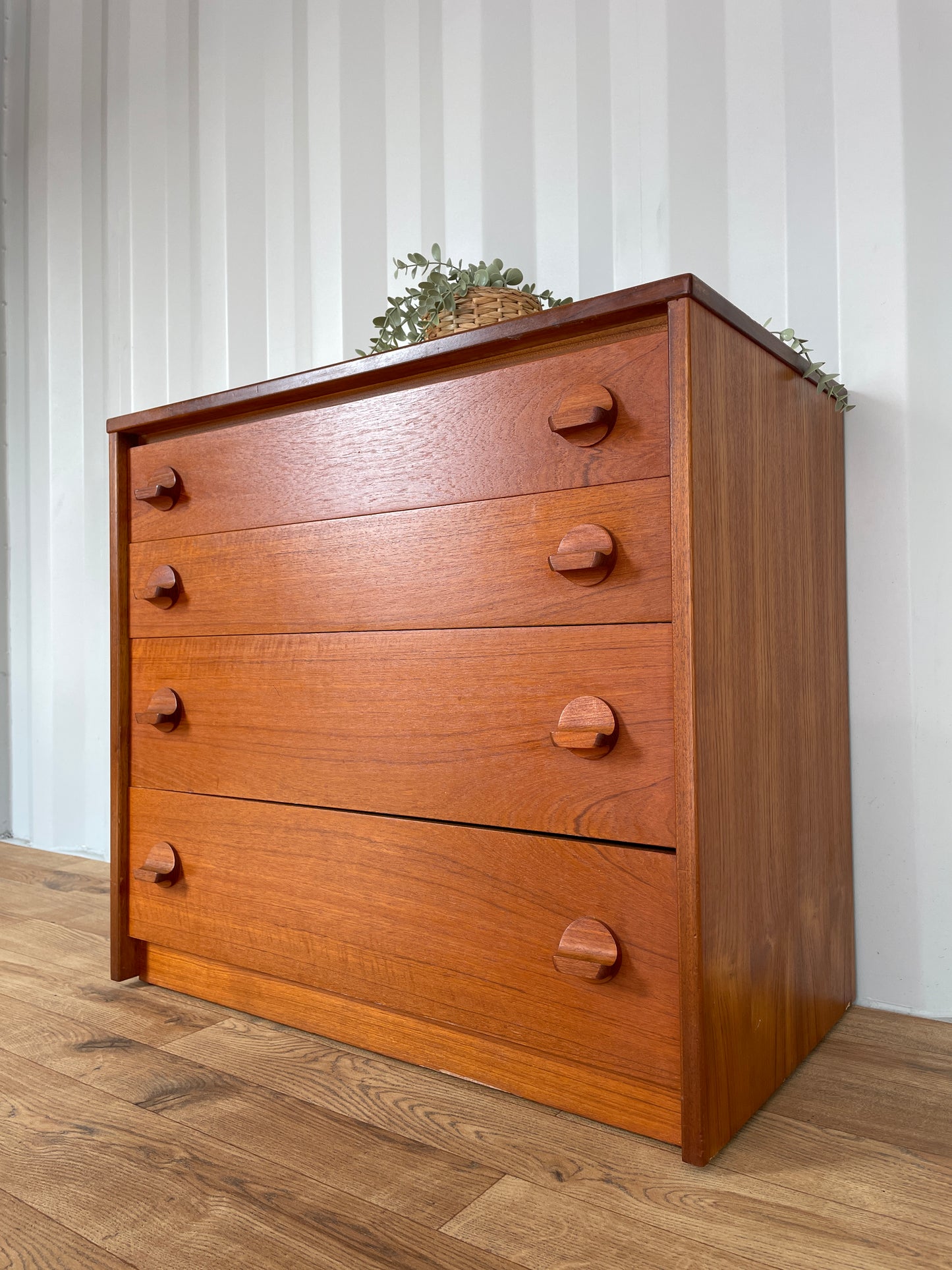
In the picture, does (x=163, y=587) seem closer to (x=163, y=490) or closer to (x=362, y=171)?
(x=163, y=490)

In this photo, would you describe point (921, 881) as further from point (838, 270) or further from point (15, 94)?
point (15, 94)

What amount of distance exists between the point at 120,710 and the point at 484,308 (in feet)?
2.54

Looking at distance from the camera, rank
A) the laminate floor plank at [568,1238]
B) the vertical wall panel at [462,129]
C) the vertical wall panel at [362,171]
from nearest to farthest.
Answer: the laminate floor plank at [568,1238] → the vertical wall panel at [462,129] → the vertical wall panel at [362,171]

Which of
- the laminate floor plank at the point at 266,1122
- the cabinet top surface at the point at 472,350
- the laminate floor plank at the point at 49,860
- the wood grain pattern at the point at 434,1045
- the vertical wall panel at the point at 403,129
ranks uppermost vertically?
the vertical wall panel at the point at 403,129

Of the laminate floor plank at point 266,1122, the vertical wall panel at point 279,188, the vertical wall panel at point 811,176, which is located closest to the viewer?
the laminate floor plank at point 266,1122

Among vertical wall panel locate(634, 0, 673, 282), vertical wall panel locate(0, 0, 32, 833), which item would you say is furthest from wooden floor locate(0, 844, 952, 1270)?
vertical wall panel locate(0, 0, 32, 833)

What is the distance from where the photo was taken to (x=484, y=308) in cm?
113

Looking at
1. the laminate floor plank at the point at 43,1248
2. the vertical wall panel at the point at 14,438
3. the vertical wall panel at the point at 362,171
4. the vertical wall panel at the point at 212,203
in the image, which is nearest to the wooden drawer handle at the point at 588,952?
the laminate floor plank at the point at 43,1248

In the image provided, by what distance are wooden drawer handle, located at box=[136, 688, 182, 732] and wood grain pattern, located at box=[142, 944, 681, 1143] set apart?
1.06 ft

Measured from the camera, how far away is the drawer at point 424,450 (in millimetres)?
877

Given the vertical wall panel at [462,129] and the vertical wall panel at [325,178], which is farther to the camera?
the vertical wall panel at [325,178]

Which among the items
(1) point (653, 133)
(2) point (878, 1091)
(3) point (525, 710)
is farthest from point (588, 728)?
(1) point (653, 133)

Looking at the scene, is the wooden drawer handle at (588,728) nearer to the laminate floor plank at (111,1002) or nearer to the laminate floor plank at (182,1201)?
the laminate floor plank at (182,1201)

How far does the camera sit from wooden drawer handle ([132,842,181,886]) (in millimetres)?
1262
